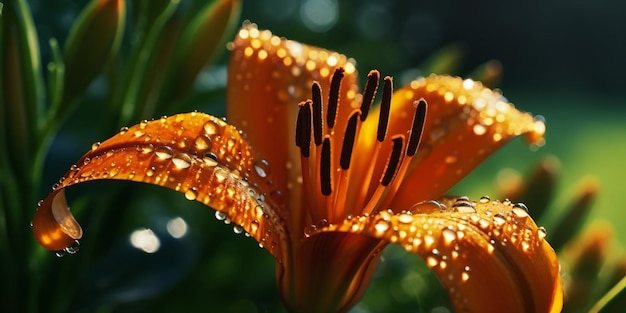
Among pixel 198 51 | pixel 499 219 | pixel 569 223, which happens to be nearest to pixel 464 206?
pixel 499 219

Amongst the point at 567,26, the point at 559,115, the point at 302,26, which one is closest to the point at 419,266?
the point at 302,26

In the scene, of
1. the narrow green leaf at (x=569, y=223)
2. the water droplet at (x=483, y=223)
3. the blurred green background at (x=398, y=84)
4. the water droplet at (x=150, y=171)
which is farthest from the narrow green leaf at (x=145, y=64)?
the narrow green leaf at (x=569, y=223)

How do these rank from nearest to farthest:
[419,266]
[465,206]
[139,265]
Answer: [465,206], [139,265], [419,266]

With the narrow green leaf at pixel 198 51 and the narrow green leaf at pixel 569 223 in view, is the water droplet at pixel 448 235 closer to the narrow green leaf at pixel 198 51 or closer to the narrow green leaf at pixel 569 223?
the narrow green leaf at pixel 198 51

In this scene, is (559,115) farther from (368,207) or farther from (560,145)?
(368,207)

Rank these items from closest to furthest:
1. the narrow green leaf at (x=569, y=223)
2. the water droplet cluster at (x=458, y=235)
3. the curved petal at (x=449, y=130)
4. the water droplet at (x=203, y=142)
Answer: the water droplet cluster at (x=458, y=235)
the water droplet at (x=203, y=142)
the curved petal at (x=449, y=130)
the narrow green leaf at (x=569, y=223)

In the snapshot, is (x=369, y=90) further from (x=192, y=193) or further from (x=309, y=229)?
(x=192, y=193)
